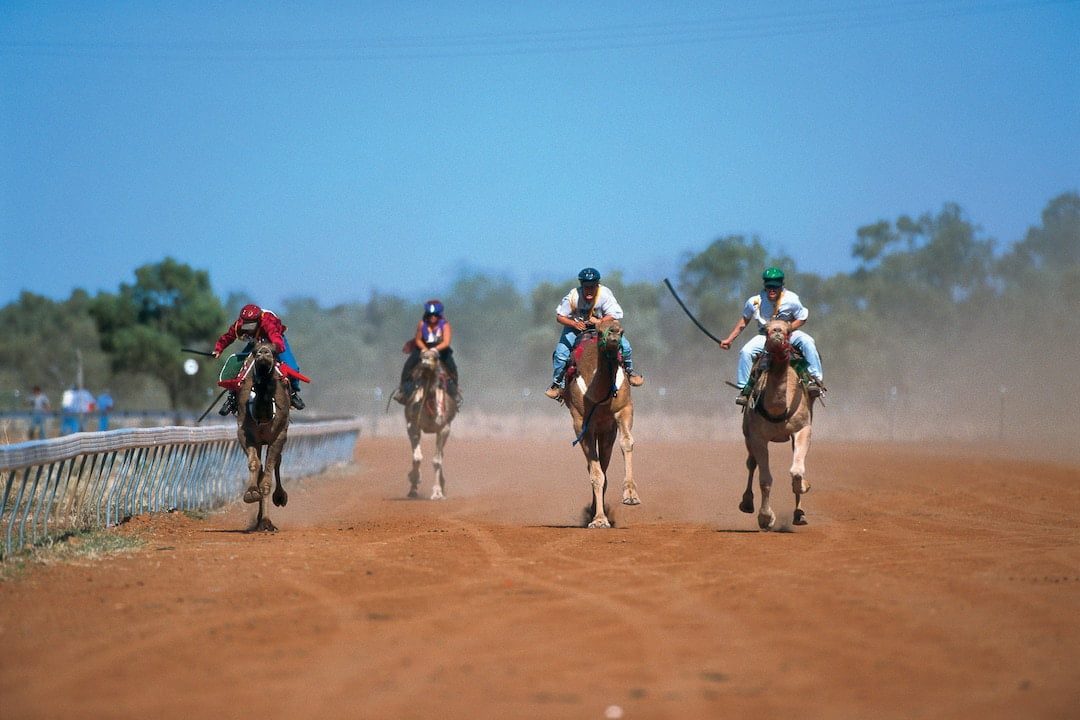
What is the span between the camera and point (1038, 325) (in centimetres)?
6906

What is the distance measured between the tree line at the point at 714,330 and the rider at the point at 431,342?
1298 inches

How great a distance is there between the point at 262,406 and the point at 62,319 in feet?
250

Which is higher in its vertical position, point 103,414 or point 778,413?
point 778,413

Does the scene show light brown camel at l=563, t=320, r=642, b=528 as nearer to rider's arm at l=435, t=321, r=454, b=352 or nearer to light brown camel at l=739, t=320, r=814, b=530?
light brown camel at l=739, t=320, r=814, b=530

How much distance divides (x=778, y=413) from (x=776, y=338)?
1043 millimetres

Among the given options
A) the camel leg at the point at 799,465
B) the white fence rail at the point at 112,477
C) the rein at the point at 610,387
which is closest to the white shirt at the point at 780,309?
the camel leg at the point at 799,465

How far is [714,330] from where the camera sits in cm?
7719

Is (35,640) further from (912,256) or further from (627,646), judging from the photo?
(912,256)

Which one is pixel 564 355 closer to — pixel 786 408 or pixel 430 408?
pixel 786 408

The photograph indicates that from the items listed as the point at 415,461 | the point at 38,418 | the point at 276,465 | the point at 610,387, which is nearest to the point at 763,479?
the point at 610,387

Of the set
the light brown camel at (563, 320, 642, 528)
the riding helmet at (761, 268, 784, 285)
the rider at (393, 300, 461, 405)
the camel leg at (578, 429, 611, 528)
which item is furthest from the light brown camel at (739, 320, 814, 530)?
the rider at (393, 300, 461, 405)

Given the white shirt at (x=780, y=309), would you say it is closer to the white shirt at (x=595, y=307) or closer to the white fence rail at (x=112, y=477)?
the white shirt at (x=595, y=307)

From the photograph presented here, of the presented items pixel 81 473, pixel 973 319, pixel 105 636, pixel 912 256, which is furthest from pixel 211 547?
pixel 912 256

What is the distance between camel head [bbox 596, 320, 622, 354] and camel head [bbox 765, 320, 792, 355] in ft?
5.41
